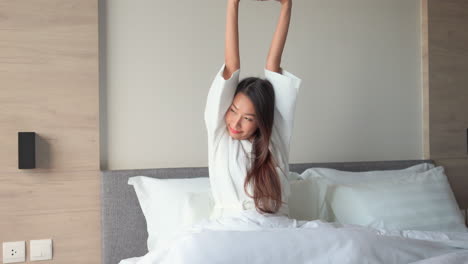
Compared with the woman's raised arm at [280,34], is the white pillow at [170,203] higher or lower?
lower

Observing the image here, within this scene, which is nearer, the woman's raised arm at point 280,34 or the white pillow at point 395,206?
the woman's raised arm at point 280,34

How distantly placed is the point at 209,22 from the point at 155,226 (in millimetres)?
1089

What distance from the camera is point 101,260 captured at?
2133mm

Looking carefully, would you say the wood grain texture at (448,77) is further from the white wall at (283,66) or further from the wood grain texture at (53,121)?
the wood grain texture at (53,121)

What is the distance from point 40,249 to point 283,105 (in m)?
1.27

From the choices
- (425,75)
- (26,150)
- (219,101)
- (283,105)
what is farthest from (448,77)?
(26,150)

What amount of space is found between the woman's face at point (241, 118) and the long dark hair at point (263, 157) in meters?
0.02

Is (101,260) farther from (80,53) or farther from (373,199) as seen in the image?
(373,199)

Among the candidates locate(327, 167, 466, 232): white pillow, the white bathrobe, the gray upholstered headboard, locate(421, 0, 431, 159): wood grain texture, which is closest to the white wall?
locate(421, 0, 431, 159): wood grain texture

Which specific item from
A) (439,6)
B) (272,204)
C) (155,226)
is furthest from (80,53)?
(439,6)

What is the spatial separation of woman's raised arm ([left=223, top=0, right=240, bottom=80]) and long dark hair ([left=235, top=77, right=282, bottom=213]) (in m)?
0.09

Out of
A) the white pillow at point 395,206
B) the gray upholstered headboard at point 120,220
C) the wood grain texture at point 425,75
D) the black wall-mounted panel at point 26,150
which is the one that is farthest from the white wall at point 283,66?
the white pillow at point 395,206

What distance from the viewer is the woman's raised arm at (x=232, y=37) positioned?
1.72m

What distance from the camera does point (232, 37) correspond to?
172 centimetres
